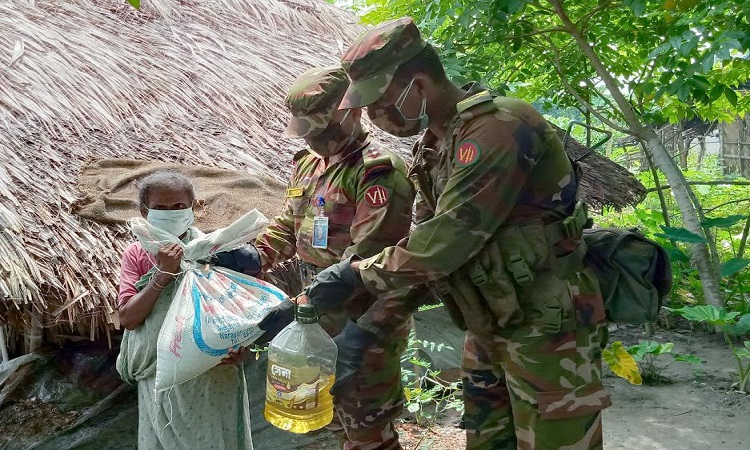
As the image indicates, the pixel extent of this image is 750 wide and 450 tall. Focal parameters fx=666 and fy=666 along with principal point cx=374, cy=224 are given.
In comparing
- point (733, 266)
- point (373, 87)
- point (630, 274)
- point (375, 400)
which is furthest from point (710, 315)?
point (373, 87)

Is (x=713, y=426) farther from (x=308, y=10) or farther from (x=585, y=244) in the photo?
(x=308, y=10)

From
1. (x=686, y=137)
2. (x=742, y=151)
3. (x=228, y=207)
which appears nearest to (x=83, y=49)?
(x=228, y=207)

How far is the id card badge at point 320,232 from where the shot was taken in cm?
234

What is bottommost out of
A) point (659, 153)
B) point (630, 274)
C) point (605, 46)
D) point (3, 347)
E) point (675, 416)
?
point (3, 347)

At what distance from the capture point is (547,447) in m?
1.82

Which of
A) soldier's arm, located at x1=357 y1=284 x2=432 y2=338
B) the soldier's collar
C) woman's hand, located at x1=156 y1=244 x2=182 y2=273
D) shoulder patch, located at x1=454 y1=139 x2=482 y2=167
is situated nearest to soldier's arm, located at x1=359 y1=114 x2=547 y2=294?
shoulder patch, located at x1=454 y1=139 x2=482 y2=167

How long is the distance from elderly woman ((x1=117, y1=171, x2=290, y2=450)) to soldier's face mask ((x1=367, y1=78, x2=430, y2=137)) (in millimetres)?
739

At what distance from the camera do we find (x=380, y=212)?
86.5 inches

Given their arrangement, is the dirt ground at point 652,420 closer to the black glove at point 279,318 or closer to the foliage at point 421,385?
the foliage at point 421,385

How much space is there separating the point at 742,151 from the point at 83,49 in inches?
397

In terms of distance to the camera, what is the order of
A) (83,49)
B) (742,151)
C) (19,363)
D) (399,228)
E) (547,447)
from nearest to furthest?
(547,447), (399,228), (19,363), (83,49), (742,151)

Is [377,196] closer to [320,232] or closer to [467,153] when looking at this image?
[320,232]

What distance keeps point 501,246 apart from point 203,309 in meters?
0.93

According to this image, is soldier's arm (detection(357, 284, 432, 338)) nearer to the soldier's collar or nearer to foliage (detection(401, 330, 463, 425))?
the soldier's collar
